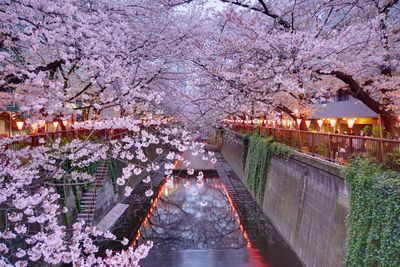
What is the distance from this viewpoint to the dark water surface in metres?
16.2

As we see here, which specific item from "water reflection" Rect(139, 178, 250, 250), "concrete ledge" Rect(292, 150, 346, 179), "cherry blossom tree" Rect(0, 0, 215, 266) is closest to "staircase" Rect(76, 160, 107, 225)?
"cherry blossom tree" Rect(0, 0, 215, 266)

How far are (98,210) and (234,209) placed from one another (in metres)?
9.00

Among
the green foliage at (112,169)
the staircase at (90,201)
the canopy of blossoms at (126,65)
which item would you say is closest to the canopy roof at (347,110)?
the canopy of blossoms at (126,65)

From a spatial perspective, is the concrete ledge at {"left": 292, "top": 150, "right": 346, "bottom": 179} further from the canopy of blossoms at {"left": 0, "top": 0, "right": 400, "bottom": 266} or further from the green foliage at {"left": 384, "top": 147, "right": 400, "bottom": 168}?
the canopy of blossoms at {"left": 0, "top": 0, "right": 400, "bottom": 266}

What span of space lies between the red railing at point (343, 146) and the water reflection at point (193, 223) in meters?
4.43

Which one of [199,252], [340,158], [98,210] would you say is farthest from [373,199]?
[98,210]

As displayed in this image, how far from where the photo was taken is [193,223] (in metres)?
22.5

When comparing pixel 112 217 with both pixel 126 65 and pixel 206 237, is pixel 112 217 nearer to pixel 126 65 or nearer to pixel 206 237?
pixel 206 237

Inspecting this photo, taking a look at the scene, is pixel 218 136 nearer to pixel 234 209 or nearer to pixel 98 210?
→ pixel 234 209

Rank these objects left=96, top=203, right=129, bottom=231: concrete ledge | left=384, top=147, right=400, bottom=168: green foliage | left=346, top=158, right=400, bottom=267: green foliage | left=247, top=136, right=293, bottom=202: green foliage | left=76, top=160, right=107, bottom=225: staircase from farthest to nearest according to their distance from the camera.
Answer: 1. left=247, top=136, right=293, bottom=202: green foliage
2. left=96, top=203, right=129, bottom=231: concrete ledge
3. left=76, top=160, right=107, bottom=225: staircase
4. left=384, top=147, right=400, bottom=168: green foliage
5. left=346, top=158, right=400, bottom=267: green foliage

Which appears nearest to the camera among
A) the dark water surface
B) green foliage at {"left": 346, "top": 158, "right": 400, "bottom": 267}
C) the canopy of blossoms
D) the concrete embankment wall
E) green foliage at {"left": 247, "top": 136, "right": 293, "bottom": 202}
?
green foliage at {"left": 346, "top": 158, "right": 400, "bottom": 267}

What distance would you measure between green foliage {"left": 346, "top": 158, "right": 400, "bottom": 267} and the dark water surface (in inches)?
220

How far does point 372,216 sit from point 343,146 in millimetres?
3679

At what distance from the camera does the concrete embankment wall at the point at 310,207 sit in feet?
38.6
